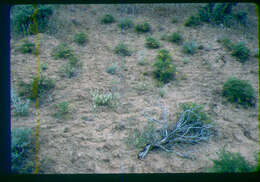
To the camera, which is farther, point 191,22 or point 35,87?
point 191,22

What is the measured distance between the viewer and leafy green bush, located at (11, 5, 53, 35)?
5523 millimetres

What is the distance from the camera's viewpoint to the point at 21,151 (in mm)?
2326

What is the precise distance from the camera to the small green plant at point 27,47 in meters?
4.63

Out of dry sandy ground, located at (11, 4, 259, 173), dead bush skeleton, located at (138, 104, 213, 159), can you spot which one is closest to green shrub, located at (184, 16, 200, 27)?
dry sandy ground, located at (11, 4, 259, 173)

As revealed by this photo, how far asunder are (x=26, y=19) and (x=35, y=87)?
367cm

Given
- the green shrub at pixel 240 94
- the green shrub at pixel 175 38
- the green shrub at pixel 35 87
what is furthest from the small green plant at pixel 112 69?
the green shrub at pixel 240 94

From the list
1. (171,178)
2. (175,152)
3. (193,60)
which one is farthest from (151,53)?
(171,178)

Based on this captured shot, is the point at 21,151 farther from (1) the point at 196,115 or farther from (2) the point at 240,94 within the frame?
(2) the point at 240,94

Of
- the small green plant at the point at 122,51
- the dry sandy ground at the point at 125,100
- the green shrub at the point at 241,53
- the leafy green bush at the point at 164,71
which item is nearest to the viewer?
the dry sandy ground at the point at 125,100

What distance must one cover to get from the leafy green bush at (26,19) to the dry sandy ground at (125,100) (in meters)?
0.60

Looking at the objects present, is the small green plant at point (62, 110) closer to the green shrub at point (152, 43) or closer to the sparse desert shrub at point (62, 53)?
the sparse desert shrub at point (62, 53)

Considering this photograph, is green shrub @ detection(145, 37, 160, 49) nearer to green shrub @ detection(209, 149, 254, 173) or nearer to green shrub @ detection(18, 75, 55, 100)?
green shrub @ detection(18, 75, 55, 100)

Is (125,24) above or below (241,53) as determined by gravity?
above

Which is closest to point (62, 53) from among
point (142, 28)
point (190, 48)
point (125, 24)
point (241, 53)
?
point (125, 24)
